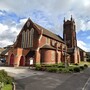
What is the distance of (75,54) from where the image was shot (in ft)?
199

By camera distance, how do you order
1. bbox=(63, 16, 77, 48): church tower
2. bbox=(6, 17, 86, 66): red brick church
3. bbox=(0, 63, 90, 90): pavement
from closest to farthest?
1. bbox=(0, 63, 90, 90): pavement
2. bbox=(6, 17, 86, 66): red brick church
3. bbox=(63, 16, 77, 48): church tower

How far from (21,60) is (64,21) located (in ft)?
114

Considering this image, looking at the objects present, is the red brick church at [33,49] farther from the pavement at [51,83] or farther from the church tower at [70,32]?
the pavement at [51,83]

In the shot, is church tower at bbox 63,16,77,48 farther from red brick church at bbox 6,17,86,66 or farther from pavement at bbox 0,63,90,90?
pavement at bbox 0,63,90,90

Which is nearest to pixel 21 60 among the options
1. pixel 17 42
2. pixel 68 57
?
pixel 17 42

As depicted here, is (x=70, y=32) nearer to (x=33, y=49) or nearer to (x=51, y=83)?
(x=33, y=49)

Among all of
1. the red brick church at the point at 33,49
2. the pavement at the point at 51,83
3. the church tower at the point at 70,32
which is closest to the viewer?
the pavement at the point at 51,83

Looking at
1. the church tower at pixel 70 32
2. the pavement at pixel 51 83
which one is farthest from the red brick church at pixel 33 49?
the pavement at pixel 51 83

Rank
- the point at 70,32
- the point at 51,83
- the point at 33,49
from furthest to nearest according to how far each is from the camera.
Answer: the point at 70,32 < the point at 33,49 < the point at 51,83

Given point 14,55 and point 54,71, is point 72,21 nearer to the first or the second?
point 14,55

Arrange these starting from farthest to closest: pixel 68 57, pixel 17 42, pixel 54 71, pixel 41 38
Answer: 1. pixel 68 57
2. pixel 17 42
3. pixel 41 38
4. pixel 54 71

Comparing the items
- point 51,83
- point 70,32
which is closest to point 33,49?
point 51,83

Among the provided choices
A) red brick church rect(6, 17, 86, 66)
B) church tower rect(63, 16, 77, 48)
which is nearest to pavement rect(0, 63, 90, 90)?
red brick church rect(6, 17, 86, 66)

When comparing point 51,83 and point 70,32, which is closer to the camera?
point 51,83
